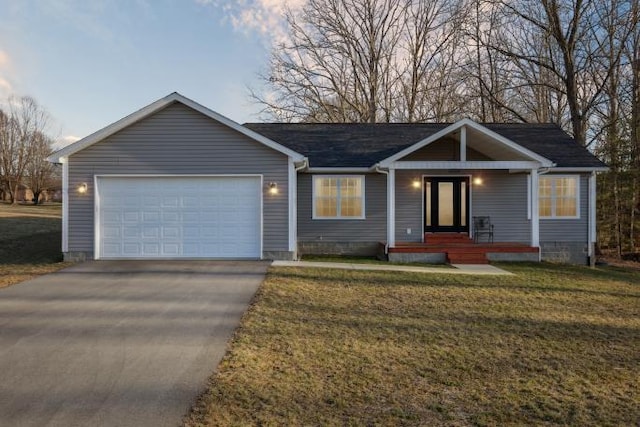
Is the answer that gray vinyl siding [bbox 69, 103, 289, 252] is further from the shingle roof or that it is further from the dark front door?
the dark front door

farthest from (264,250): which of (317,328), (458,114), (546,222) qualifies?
(458,114)

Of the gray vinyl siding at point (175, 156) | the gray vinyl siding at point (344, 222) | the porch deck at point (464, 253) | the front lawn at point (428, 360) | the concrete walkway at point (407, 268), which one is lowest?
the front lawn at point (428, 360)

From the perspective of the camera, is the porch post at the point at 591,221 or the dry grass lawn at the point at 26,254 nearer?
the dry grass lawn at the point at 26,254

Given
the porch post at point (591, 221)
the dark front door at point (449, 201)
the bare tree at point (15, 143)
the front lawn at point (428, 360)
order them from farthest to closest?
the bare tree at point (15, 143)
the dark front door at point (449, 201)
the porch post at point (591, 221)
the front lawn at point (428, 360)

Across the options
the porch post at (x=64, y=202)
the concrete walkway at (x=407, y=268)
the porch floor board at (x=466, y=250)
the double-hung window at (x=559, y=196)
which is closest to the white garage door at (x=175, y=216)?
the porch post at (x=64, y=202)

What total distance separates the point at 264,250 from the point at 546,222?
30.7ft

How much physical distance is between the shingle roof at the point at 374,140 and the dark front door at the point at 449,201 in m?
1.86

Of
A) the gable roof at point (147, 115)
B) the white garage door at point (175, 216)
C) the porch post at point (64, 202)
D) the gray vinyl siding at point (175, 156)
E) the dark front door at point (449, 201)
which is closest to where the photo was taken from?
the gable roof at point (147, 115)

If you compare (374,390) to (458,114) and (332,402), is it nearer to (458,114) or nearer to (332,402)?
(332,402)

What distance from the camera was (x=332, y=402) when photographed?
3.40 m

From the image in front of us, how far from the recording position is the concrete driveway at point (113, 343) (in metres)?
3.33

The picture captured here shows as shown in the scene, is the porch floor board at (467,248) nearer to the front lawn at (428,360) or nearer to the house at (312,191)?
the house at (312,191)

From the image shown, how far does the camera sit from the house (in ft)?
35.2

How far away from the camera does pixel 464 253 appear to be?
467 inches
